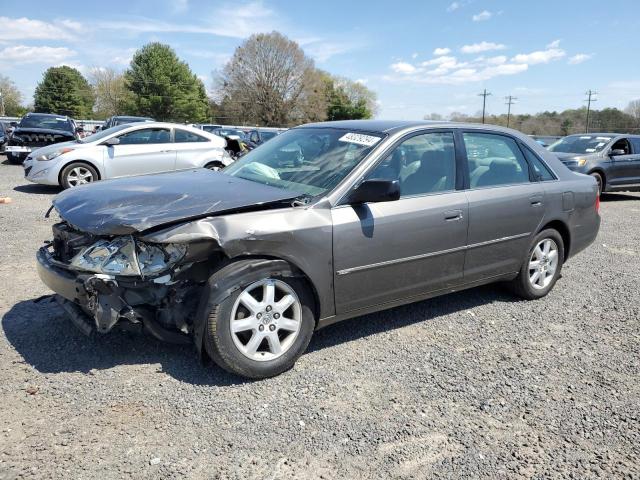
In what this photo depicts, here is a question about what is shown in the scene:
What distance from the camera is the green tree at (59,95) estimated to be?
75188mm

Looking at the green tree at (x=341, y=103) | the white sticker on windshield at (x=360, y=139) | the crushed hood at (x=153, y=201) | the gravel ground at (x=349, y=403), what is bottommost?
the gravel ground at (x=349, y=403)

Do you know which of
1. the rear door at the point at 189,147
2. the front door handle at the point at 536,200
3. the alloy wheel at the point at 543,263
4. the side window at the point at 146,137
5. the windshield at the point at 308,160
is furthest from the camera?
the rear door at the point at 189,147

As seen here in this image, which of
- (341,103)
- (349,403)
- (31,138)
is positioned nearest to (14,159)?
(31,138)

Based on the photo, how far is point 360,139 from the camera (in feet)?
12.9

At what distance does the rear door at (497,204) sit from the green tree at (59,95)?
82004mm

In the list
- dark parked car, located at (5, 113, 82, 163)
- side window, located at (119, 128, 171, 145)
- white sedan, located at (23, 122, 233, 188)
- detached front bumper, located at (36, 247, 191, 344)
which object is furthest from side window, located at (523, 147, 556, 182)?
dark parked car, located at (5, 113, 82, 163)

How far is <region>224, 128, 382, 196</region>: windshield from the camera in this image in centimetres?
370

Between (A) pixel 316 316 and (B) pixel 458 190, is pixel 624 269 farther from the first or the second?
(A) pixel 316 316

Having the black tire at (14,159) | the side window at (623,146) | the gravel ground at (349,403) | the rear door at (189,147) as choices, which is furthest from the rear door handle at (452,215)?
the black tire at (14,159)

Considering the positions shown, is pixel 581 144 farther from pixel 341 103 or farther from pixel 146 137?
pixel 341 103

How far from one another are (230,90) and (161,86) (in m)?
9.40

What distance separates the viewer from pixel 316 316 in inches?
136

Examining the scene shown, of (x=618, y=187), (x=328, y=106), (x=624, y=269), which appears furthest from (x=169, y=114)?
(x=624, y=269)

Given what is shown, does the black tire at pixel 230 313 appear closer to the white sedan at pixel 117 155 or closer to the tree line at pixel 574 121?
the white sedan at pixel 117 155
